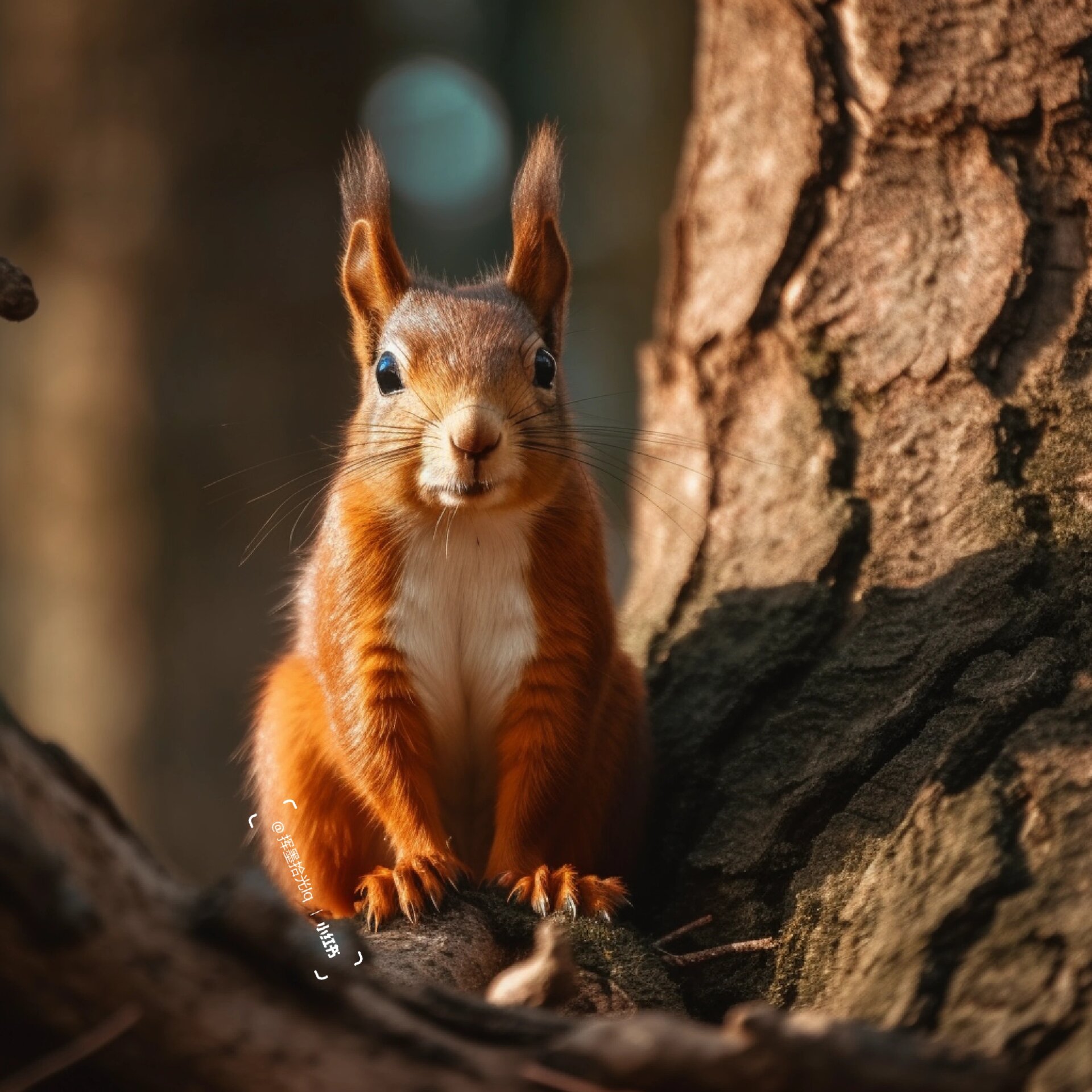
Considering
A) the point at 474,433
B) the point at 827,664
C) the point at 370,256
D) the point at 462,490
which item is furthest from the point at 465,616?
the point at 370,256

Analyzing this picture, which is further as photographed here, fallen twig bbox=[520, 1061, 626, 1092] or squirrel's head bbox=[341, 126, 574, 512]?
squirrel's head bbox=[341, 126, 574, 512]

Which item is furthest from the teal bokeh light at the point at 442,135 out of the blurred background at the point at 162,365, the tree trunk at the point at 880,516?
the tree trunk at the point at 880,516

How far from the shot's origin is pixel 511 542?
99.0 inches

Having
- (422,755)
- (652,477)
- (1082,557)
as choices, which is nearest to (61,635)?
(652,477)

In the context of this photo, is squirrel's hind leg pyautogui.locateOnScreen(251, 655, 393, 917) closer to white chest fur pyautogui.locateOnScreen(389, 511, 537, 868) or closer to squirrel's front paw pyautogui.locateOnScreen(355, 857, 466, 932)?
white chest fur pyautogui.locateOnScreen(389, 511, 537, 868)

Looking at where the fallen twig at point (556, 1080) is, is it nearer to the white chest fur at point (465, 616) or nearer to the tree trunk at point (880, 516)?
the tree trunk at point (880, 516)

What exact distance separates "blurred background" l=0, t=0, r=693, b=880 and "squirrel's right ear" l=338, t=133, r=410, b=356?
216 cm

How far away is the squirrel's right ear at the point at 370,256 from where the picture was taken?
268cm

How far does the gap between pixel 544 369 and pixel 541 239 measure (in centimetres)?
34

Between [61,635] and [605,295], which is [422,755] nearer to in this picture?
[61,635]

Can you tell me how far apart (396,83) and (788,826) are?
5.78 meters

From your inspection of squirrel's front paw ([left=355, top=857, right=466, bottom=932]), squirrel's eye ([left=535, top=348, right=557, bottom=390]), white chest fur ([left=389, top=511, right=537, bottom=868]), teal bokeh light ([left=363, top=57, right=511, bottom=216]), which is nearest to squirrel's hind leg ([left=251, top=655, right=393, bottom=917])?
white chest fur ([left=389, top=511, right=537, bottom=868])

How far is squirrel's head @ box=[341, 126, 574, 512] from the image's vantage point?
2340 millimetres

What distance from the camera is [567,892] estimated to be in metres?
2.17
